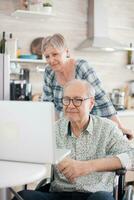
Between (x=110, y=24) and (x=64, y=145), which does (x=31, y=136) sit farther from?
(x=110, y=24)

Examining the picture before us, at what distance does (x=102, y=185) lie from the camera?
191cm

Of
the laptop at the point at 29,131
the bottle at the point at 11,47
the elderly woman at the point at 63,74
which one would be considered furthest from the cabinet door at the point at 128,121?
the laptop at the point at 29,131

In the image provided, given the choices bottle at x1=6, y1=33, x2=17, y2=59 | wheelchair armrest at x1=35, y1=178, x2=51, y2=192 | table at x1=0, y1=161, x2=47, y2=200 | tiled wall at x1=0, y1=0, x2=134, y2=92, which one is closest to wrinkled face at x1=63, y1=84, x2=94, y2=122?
wheelchair armrest at x1=35, y1=178, x2=51, y2=192

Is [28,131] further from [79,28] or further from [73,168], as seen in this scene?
[79,28]

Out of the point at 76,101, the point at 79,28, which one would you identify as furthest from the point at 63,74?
the point at 79,28

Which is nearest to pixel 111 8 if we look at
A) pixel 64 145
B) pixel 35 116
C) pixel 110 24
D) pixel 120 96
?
pixel 110 24

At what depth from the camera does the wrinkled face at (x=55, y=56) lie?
2.34 m

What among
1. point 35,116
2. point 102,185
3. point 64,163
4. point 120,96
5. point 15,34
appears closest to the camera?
point 35,116

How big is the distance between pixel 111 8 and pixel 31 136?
3500 millimetres

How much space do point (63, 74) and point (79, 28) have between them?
2.04m

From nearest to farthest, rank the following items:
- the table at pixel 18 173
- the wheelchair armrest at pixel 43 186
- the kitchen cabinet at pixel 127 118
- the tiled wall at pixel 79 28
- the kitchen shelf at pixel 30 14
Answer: the table at pixel 18 173, the wheelchair armrest at pixel 43 186, the kitchen shelf at pixel 30 14, the kitchen cabinet at pixel 127 118, the tiled wall at pixel 79 28

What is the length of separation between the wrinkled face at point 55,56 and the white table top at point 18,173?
1.07m

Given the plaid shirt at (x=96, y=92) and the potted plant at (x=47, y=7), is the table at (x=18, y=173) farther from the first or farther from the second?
the potted plant at (x=47, y=7)

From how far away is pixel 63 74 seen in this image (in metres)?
2.50
